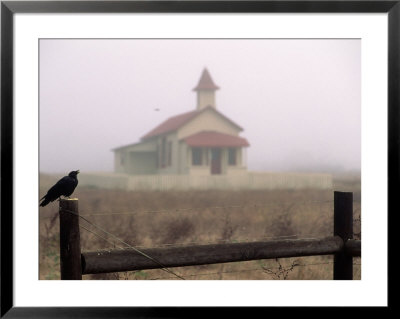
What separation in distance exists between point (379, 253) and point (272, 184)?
27930 millimetres

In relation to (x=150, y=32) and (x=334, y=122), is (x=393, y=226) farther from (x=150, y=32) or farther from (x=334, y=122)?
(x=334, y=122)

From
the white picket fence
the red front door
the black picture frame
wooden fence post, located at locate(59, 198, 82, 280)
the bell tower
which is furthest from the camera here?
the bell tower

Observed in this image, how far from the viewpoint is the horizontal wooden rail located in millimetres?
3941

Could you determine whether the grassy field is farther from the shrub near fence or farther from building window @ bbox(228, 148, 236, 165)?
building window @ bbox(228, 148, 236, 165)

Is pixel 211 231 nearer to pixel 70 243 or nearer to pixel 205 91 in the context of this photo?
pixel 70 243

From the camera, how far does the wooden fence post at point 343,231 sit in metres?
4.71

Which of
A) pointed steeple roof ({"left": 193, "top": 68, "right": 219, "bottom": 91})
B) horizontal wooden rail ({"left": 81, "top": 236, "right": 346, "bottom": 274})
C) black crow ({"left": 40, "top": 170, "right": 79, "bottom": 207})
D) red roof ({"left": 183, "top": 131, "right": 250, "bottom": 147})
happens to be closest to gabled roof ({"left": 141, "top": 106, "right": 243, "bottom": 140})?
red roof ({"left": 183, "top": 131, "right": 250, "bottom": 147})

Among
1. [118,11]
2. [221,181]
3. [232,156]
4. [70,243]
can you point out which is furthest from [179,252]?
[232,156]

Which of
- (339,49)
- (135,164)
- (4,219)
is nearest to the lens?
(4,219)

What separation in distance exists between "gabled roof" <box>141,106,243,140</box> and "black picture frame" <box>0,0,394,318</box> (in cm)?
2912

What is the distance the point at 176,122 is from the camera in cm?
3484

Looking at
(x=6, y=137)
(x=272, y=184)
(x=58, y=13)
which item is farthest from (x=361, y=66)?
(x=272, y=184)

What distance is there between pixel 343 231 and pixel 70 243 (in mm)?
2466

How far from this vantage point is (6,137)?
4.01 metres
